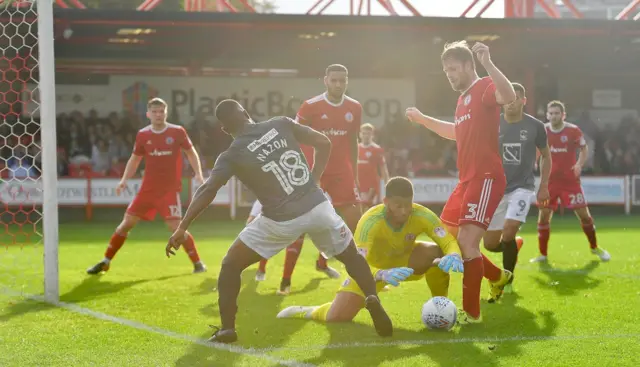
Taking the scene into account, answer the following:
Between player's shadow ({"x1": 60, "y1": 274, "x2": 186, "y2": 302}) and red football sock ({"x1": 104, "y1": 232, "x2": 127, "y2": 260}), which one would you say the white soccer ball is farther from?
red football sock ({"x1": 104, "y1": 232, "x2": 127, "y2": 260})

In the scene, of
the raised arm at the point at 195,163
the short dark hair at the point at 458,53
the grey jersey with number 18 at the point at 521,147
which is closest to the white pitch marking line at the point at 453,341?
the short dark hair at the point at 458,53

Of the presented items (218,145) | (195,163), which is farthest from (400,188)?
(218,145)

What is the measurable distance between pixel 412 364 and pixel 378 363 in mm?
209

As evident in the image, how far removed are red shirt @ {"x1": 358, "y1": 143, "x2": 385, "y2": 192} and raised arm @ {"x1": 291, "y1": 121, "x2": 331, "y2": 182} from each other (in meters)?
8.17

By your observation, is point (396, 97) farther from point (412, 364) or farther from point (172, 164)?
point (412, 364)

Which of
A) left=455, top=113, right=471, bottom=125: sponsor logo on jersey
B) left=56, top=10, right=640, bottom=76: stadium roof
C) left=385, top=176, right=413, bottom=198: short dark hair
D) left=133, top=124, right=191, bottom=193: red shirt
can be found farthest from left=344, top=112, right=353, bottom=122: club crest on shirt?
left=56, top=10, right=640, bottom=76: stadium roof

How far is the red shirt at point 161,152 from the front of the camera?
10.3 meters

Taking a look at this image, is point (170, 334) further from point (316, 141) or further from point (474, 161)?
point (474, 161)

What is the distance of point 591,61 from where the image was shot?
26.1 meters

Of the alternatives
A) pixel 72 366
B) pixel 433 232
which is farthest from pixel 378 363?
pixel 72 366

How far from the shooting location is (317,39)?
2209 cm

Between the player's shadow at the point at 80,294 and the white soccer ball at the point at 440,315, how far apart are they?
11.2 ft

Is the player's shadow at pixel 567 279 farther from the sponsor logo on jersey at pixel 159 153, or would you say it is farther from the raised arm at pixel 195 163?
the sponsor logo on jersey at pixel 159 153

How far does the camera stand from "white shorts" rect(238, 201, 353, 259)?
19.9 ft
